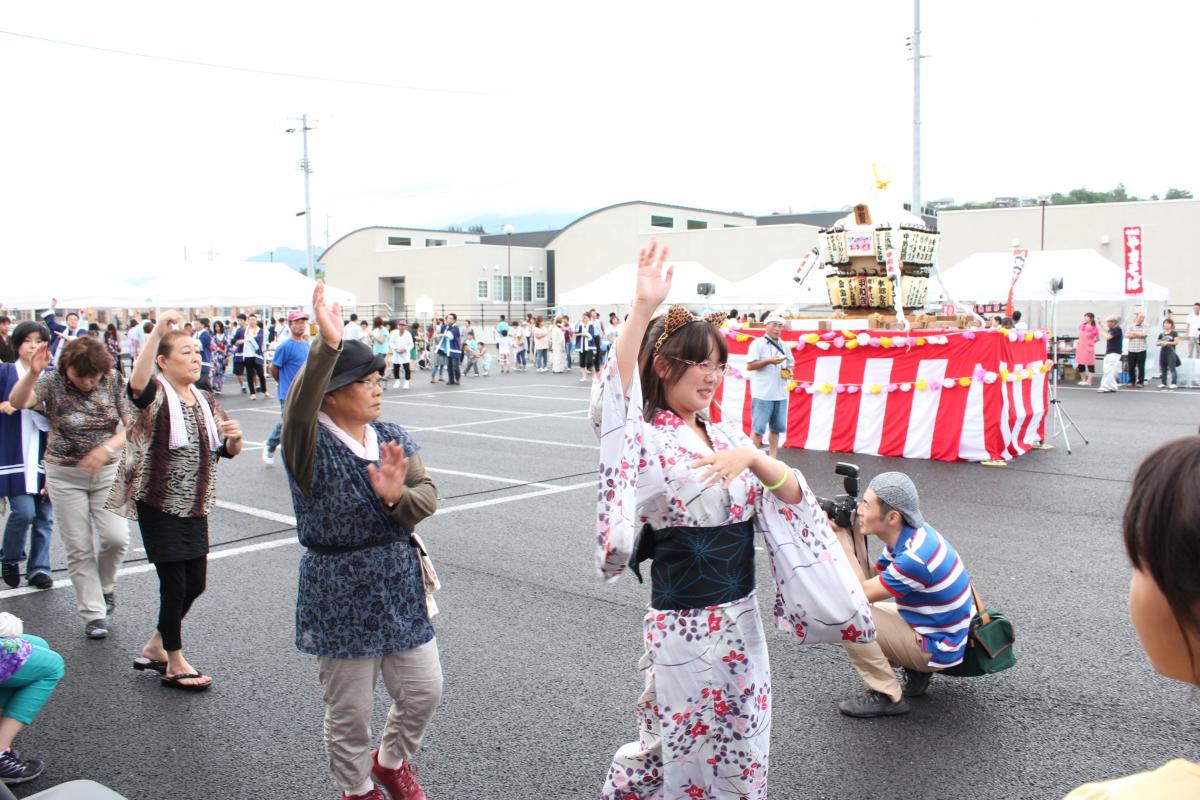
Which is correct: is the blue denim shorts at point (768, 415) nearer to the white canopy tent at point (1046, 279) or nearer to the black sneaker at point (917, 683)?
the black sneaker at point (917, 683)

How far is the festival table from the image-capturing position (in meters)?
10.9

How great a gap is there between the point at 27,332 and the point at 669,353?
4.91 meters

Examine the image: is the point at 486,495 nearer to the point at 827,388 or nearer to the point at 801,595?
the point at 827,388

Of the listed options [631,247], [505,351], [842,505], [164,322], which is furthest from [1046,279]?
[631,247]

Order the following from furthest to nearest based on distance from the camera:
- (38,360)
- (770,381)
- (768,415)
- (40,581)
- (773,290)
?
(773,290) → (768,415) → (770,381) → (40,581) → (38,360)

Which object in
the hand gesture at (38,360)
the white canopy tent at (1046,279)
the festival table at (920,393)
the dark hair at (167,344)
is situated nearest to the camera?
the dark hair at (167,344)

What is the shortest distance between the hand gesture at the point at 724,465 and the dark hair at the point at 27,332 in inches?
196

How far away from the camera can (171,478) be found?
4398 millimetres

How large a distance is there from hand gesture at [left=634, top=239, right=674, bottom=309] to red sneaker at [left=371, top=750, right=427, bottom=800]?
1998mm

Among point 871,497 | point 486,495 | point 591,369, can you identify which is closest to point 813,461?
point 486,495

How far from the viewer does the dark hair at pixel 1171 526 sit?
46.3 inches

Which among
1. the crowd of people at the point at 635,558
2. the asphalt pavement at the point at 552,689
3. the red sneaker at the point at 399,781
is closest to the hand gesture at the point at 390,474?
the crowd of people at the point at 635,558

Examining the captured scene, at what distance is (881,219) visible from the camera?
533 inches

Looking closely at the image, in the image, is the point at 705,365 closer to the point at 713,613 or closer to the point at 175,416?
the point at 713,613
